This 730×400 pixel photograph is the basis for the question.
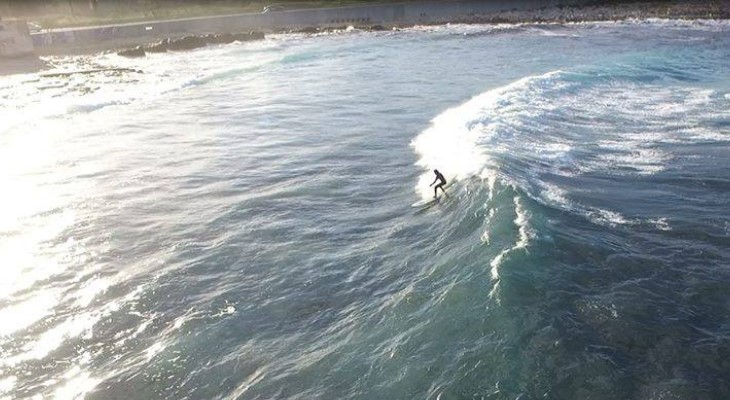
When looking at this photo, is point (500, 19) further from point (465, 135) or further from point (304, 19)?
point (465, 135)

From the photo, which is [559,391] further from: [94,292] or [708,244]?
[94,292]

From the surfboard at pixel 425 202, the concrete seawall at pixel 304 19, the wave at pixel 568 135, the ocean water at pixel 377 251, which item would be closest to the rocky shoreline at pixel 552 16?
the concrete seawall at pixel 304 19

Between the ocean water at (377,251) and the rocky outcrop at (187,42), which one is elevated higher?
the rocky outcrop at (187,42)

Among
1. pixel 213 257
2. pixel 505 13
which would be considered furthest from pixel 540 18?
pixel 213 257

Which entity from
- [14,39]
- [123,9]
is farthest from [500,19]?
[123,9]

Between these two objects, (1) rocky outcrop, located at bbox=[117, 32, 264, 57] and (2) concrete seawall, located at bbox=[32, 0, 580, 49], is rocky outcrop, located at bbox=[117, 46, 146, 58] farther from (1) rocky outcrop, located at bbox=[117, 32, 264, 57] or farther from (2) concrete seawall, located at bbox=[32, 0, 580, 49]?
(2) concrete seawall, located at bbox=[32, 0, 580, 49]

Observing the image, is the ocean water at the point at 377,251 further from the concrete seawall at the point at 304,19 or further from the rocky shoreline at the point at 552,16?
the concrete seawall at the point at 304,19

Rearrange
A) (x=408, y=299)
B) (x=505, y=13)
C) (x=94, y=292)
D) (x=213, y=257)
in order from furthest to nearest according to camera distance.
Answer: (x=505, y=13) → (x=213, y=257) → (x=94, y=292) → (x=408, y=299)
